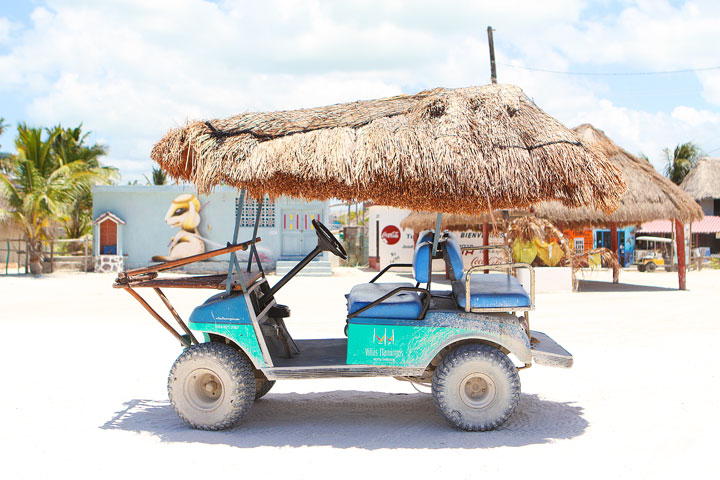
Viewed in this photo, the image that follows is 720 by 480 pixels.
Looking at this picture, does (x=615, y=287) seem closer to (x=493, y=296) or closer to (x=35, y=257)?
(x=493, y=296)

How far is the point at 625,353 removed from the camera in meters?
8.10

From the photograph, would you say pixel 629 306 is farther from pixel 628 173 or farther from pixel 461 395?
pixel 461 395

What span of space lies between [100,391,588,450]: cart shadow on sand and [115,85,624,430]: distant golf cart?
7.4 inches

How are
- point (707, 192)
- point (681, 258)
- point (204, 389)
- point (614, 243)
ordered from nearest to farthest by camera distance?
point (204, 389) < point (681, 258) < point (614, 243) < point (707, 192)

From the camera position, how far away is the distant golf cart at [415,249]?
16.2 ft

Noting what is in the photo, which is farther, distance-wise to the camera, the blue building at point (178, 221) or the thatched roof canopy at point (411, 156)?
the blue building at point (178, 221)

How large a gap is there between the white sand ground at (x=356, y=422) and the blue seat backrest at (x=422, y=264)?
3.82ft

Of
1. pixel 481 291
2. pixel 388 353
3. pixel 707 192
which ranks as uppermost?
pixel 707 192

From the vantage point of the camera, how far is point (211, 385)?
503cm

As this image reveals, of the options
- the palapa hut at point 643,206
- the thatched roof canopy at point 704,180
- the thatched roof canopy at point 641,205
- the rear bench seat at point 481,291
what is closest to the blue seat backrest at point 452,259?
the rear bench seat at point 481,291

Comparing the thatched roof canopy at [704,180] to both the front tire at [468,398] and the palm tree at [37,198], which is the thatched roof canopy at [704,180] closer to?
the palm tree at [37,198]

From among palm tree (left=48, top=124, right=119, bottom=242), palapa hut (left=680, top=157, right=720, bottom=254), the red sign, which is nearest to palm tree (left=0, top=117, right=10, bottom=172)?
palm tree (left=48, top=124, right=119, bottom=242)

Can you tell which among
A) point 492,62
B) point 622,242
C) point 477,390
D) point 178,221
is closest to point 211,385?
point 477,390

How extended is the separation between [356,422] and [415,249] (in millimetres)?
1457
